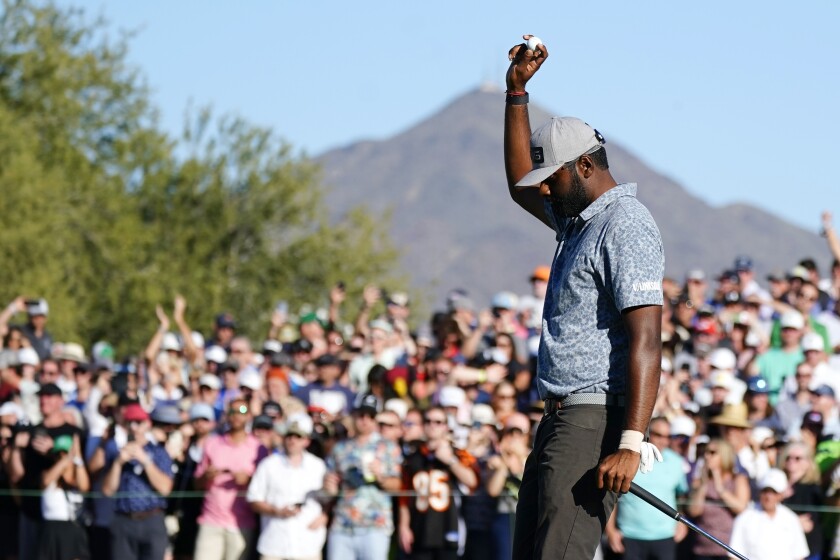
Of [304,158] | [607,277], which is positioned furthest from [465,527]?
[304,158]

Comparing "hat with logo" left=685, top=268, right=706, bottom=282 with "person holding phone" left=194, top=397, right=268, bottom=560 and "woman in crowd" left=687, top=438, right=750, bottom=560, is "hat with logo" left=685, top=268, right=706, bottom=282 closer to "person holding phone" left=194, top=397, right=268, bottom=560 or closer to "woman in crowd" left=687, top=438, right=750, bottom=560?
"woman in crowd" left=687, top=438, right=750, bottom=560

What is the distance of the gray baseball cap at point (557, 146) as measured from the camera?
5688 mm

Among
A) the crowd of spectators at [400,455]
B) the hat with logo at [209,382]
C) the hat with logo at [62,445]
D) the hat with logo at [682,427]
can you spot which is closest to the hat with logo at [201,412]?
the crowd of spectators at [400,455]

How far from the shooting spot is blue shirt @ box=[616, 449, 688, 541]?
1079cm

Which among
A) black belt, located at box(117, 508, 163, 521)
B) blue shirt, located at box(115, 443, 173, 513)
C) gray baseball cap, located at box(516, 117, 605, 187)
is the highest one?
gray baseball cap, located at box(516, 117, 605, 187)

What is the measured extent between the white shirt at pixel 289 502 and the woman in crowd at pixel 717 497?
2.60 meters

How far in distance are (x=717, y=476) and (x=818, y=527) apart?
73cm

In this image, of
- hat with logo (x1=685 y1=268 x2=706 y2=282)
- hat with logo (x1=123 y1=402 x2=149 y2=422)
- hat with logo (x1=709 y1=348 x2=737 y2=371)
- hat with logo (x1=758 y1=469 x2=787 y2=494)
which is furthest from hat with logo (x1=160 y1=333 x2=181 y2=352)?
hat with logo (x1=758 y1=469 x2=787 y2=494)

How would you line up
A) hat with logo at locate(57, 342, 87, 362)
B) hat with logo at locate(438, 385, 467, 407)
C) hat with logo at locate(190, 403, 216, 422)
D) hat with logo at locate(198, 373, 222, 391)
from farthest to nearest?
hat with logo at locate(57, 342, 87, 362) < hat with logo at locate(198, 373, 222, 391) < hat with logo at locate(190, 403, 216, 422) < hat with logo at locate(438, 385, 467, 407)

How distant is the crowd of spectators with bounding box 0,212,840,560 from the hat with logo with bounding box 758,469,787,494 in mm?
24

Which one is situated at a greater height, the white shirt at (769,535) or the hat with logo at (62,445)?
the hat with logo at (62,445)

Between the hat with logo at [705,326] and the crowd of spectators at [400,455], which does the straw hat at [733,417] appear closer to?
the crowd of spectators at [400,455]

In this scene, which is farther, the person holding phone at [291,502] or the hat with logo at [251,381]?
the hat with logo at [251,381]

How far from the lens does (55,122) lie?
4212 centimetres
